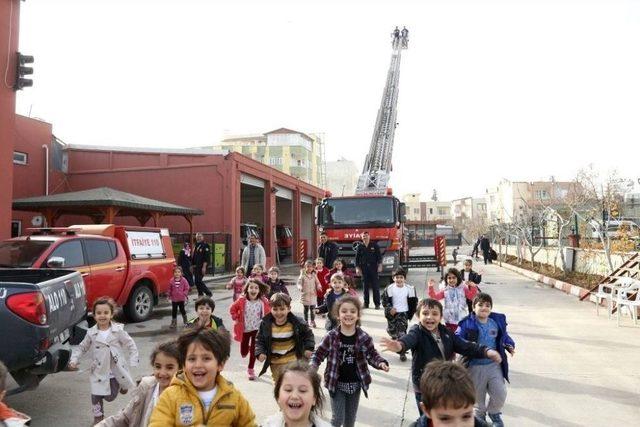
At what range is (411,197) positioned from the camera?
115625 millimetres

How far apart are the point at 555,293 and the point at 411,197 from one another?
101980mm

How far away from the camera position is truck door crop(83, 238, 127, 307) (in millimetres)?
8633

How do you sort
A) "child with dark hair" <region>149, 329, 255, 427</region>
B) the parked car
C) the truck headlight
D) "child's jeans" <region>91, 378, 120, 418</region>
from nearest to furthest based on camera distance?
"child with dark hair" <region>149, 329, 255, 427</region> < the parked car < "child's jeans" <region>91, 378, 120, 418</region> < the truck headlight

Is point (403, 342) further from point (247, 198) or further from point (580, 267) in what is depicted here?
point (247, 198)

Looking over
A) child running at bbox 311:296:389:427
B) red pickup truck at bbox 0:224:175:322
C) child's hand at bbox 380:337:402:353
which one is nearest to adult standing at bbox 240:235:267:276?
red pickup truck at bbox 0:224:175:322

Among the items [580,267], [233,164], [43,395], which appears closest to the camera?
[43,395]

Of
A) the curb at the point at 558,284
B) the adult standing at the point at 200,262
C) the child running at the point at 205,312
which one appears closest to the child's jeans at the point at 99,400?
the child running at the point at 205,312

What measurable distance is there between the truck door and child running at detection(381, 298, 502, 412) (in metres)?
6.48

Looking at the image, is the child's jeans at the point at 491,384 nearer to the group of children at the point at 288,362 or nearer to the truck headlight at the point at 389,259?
the group of children at the point at 288,362

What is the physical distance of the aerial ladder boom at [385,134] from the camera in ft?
64.0

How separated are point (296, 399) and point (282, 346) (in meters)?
2.10

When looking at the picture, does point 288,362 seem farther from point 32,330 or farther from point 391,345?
point 32,330

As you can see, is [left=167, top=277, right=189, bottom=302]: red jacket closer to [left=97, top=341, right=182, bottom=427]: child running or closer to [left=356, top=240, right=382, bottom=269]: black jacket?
[left=356, top=240, right=382, bottom=269]: black jacket

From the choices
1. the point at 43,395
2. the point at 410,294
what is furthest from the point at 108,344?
the point at 410,294
